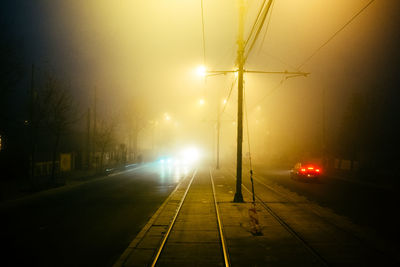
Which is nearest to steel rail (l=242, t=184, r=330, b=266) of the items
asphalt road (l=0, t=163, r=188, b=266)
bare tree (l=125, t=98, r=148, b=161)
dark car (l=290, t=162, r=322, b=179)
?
asphalt road (l=0, t=163, r=188, b=266)

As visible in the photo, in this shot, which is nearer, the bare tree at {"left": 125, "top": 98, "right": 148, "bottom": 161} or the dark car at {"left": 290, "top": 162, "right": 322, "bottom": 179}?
the dark car at {"left": 290, "top": 162, "right": 322, "bottom": 179}

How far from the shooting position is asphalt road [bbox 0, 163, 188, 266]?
24.1 ft

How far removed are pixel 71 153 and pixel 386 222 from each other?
1246 inches

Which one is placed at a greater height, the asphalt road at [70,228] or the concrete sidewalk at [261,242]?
the concrete sidewalk at [261,242]

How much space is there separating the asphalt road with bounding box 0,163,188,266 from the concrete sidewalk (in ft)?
2.38

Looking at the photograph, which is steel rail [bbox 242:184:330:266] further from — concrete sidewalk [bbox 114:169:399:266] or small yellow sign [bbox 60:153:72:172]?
small yellow sign [bbox 60:153:72:172]

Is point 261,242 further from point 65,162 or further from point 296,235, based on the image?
point 65,162

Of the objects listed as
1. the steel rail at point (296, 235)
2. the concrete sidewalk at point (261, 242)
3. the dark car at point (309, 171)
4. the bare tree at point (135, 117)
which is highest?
the bare tree at point (135, 117)

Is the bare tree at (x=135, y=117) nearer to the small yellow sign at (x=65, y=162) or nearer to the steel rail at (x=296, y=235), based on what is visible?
the small yellow sign at (x=65, y=162)

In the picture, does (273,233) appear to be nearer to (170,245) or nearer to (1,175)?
(170,245)

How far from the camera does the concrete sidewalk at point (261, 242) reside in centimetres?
700

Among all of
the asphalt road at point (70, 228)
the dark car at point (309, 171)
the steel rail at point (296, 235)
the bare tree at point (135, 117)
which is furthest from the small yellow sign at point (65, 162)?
the steel rail at point (296, 235)

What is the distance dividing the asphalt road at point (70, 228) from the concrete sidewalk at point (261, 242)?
0.73m

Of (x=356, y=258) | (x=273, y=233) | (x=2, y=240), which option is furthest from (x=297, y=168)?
(x=2, y=240)
